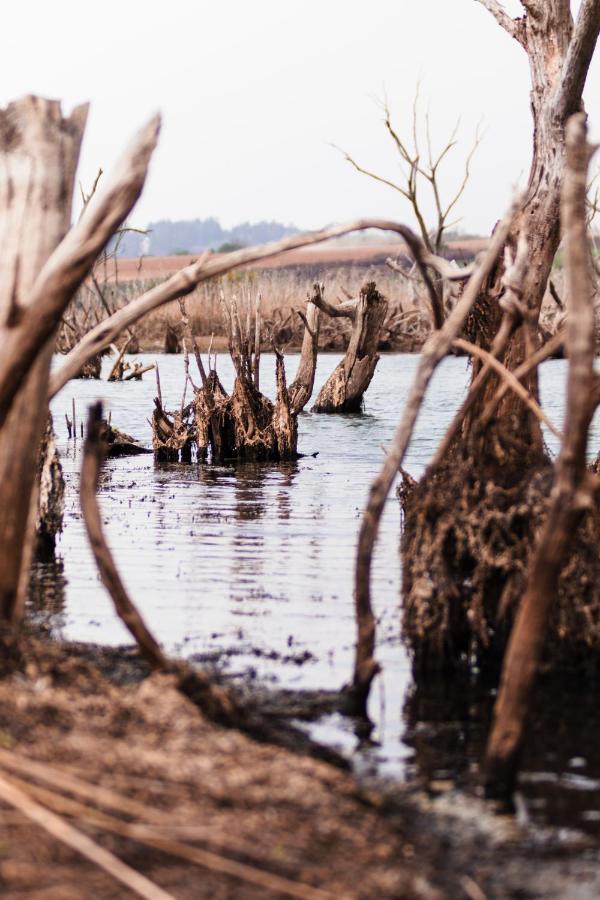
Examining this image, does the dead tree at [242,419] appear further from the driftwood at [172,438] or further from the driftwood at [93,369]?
the driftwood at [93,369]

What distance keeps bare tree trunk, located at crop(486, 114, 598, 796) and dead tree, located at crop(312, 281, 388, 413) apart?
21085 mm

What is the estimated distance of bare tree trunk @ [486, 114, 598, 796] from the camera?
367cm

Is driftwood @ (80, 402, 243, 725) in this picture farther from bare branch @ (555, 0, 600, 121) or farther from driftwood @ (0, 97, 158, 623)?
bare branch @ (555, 0, 600, 121)

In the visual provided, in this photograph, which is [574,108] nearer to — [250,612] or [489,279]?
[489,279]

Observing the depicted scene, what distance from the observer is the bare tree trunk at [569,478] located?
3668mm

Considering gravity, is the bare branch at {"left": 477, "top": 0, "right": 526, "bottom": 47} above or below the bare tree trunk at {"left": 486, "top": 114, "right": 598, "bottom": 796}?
above

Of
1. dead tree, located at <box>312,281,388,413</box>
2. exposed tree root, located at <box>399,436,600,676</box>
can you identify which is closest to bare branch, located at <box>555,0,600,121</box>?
exposed tree root, located at <box>399,436,600,676</box>

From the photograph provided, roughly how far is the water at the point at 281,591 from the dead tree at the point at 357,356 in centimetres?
777

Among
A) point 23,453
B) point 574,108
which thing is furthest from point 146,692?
point 574,108

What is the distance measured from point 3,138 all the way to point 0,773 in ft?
8.44

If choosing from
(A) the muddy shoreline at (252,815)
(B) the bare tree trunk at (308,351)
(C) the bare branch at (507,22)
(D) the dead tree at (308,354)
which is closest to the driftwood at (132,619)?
(A) the muddy shoreline at (252,815)

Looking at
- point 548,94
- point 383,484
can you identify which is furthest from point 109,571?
point 548,94

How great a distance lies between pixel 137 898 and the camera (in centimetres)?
314

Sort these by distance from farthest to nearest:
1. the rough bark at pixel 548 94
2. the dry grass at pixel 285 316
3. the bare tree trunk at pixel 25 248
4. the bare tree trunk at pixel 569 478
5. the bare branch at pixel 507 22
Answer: the dry grass at pixel 285 316
the bare branch at pixel 507 22
the rough bark at pixel 548 94
the bare tree trunk at pixel 25 248
the bare tree trunk at pixel 569 478
